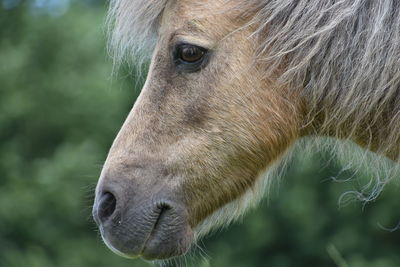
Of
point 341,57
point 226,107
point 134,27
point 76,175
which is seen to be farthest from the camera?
point 76,175

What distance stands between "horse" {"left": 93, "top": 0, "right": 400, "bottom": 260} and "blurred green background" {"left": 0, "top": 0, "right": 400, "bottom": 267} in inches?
459

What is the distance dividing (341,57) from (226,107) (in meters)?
0.58

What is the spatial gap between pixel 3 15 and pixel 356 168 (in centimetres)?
1423

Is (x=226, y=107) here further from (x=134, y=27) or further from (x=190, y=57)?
(x=134, y=27)

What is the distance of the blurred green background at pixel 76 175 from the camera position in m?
15.8

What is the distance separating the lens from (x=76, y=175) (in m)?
15.3

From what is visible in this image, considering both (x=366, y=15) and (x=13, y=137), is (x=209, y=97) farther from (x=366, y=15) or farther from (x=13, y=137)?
(x=13, y=137)

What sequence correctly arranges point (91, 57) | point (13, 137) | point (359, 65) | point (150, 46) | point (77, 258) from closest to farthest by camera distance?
point (359, 65) < point (150, 46) < point (77, 258) < point (13, 137) < point (91, 57)

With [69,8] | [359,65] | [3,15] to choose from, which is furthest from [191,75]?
[69,8]

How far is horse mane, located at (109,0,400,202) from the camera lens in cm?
356

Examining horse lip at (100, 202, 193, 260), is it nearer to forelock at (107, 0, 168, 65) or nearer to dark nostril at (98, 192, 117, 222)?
dark nostril at (98, 192, 117, 222)

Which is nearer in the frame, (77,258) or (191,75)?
(191,75)

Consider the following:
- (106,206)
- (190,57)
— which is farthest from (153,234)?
(190,57)

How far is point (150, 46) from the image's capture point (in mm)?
4301
